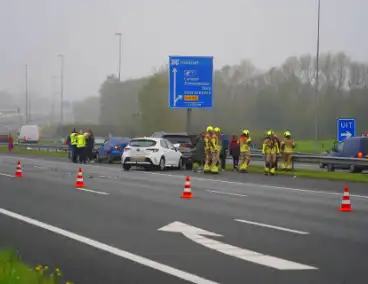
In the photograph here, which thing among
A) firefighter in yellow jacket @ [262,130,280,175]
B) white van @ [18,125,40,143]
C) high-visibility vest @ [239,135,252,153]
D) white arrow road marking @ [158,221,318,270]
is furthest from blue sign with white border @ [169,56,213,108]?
white van @ [18,125,40,143]

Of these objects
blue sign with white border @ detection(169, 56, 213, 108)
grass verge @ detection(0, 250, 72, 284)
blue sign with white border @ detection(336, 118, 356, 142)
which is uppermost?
blue sign with white border @ detection(169, 56, 213, 108)

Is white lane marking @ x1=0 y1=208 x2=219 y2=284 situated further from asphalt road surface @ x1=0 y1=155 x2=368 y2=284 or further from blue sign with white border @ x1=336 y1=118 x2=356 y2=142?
blue sign with white border @ x1=336 y1=118 x2=356 y2=142

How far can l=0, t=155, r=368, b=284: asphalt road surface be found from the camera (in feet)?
27.9

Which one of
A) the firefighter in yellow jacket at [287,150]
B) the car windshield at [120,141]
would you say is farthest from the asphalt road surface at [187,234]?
the car windshield at [120,141]

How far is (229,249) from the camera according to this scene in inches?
402

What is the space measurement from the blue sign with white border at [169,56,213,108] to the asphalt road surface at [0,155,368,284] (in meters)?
19.1

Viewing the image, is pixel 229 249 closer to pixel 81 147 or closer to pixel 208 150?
pixel 208 150

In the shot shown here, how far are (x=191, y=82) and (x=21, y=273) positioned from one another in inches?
1300

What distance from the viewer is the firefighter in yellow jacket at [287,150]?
32156 millimetres

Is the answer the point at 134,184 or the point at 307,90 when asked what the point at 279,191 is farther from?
the point at 307,90

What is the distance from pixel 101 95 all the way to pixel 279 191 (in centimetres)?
3300

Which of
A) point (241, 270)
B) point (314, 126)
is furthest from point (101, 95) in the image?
point (241, 270)

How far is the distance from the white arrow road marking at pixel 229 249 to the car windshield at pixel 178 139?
918 inches

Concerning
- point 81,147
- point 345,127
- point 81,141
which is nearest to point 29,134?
point 81,147
